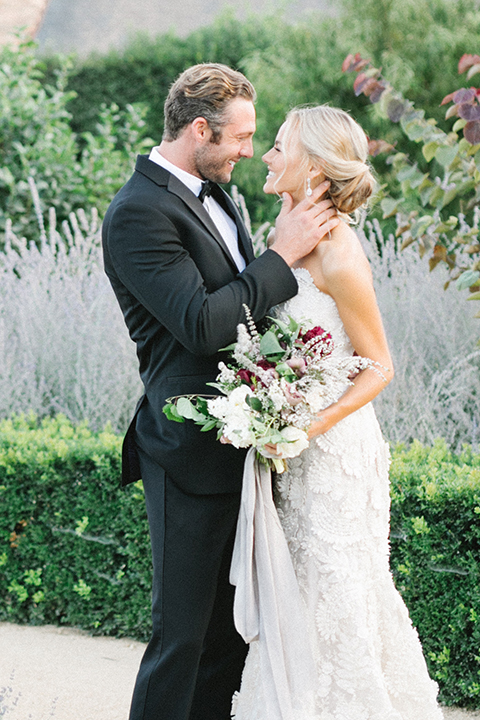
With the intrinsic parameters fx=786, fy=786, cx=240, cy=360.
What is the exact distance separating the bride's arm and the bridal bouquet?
0.16 m

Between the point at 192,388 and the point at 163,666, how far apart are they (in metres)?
0.81

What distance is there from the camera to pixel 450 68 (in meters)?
8.04

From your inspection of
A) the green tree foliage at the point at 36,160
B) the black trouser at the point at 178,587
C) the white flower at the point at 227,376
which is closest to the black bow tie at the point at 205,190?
the white flower at the point at 227,376

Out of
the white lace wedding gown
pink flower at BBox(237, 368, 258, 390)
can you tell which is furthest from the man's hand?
pink flower at BBox(237, 368, 258, 390)

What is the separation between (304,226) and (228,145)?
1.15 feet

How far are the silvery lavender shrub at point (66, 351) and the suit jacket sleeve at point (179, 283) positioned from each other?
7.31 feet

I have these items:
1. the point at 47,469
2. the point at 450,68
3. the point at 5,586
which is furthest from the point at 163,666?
the point at 450,68

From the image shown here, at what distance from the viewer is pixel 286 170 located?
7.98 ft

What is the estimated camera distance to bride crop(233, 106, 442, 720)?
2.32 meters

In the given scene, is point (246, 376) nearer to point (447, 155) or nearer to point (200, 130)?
point (200, 130)

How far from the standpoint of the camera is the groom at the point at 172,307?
2156 mm

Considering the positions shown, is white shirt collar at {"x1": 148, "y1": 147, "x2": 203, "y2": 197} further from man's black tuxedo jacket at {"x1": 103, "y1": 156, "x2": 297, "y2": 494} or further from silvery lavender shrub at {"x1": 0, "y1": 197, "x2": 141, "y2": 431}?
silvery lavender shrub at {"x1": 0, "y1": 197, "x2": 141, "y2": 431}

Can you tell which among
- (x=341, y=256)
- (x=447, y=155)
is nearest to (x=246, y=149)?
(x=341, y=256)

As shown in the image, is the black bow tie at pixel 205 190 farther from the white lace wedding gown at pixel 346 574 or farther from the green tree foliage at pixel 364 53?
the green tree foliage at pixel 364 53
